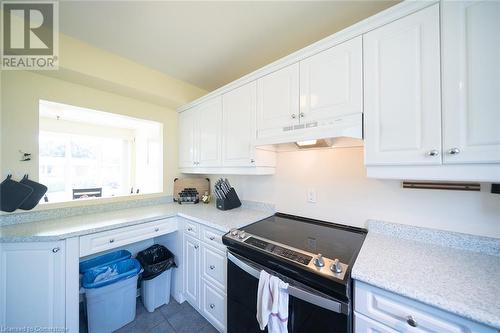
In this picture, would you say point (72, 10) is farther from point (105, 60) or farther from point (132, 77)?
point (132, 77)

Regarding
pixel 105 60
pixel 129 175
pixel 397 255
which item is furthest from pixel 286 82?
pixel 129 175

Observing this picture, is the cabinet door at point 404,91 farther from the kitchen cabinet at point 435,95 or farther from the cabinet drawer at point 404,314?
the cabinet drawer at point 404,314

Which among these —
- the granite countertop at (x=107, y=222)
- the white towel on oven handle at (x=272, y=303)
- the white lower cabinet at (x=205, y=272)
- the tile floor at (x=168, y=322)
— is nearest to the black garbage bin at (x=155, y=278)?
the tile floor at (x=168, y=322)

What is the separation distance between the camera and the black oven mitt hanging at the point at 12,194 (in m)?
1.40

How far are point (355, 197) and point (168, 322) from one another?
6.35 feet

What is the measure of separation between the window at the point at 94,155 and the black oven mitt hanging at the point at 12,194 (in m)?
1.68

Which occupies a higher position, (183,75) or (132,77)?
(183,75)

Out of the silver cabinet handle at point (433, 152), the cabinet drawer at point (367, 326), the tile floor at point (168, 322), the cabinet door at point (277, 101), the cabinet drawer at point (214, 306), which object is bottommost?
the tile floor at point (168, 322)

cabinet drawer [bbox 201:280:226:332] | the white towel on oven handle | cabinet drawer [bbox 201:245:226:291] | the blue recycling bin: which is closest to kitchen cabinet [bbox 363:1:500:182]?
the white towel on oven handle

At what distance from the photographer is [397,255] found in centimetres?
98

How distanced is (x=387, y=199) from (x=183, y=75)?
2.36m

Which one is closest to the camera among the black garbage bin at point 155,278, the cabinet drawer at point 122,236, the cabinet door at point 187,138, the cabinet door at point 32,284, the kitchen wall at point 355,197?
the kitchen wall at point 355,197

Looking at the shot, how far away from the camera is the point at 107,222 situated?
1535 millimetres

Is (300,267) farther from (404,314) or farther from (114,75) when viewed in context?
(114,75)
